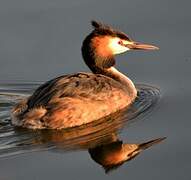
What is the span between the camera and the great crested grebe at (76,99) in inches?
380

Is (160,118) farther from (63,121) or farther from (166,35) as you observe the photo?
(166,35)

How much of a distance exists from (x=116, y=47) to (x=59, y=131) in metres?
1.84

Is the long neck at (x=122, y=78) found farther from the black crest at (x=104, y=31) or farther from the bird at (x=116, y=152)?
the bird at (x=116, y=152)

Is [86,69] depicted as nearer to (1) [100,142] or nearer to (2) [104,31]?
(2) [104,31]

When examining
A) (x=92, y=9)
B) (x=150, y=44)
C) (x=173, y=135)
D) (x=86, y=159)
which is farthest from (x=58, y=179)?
(x=92, y=9)

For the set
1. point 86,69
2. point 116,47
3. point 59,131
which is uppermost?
point 116,47

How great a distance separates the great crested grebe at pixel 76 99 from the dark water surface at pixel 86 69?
166mm

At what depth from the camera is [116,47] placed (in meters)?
10.9

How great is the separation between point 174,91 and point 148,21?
2.00 m

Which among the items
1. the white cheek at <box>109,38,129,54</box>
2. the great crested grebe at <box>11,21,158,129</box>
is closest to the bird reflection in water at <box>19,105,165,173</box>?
the great crested grebe at <box>11,21,158,129</box>

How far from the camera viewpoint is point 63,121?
968cm

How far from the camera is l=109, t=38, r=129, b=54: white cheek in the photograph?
10.8 meters

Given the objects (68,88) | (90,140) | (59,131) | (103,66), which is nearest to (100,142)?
(90,140)

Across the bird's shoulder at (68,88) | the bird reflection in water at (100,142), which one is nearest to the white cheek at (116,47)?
the bird's shoulder at (68,88)
